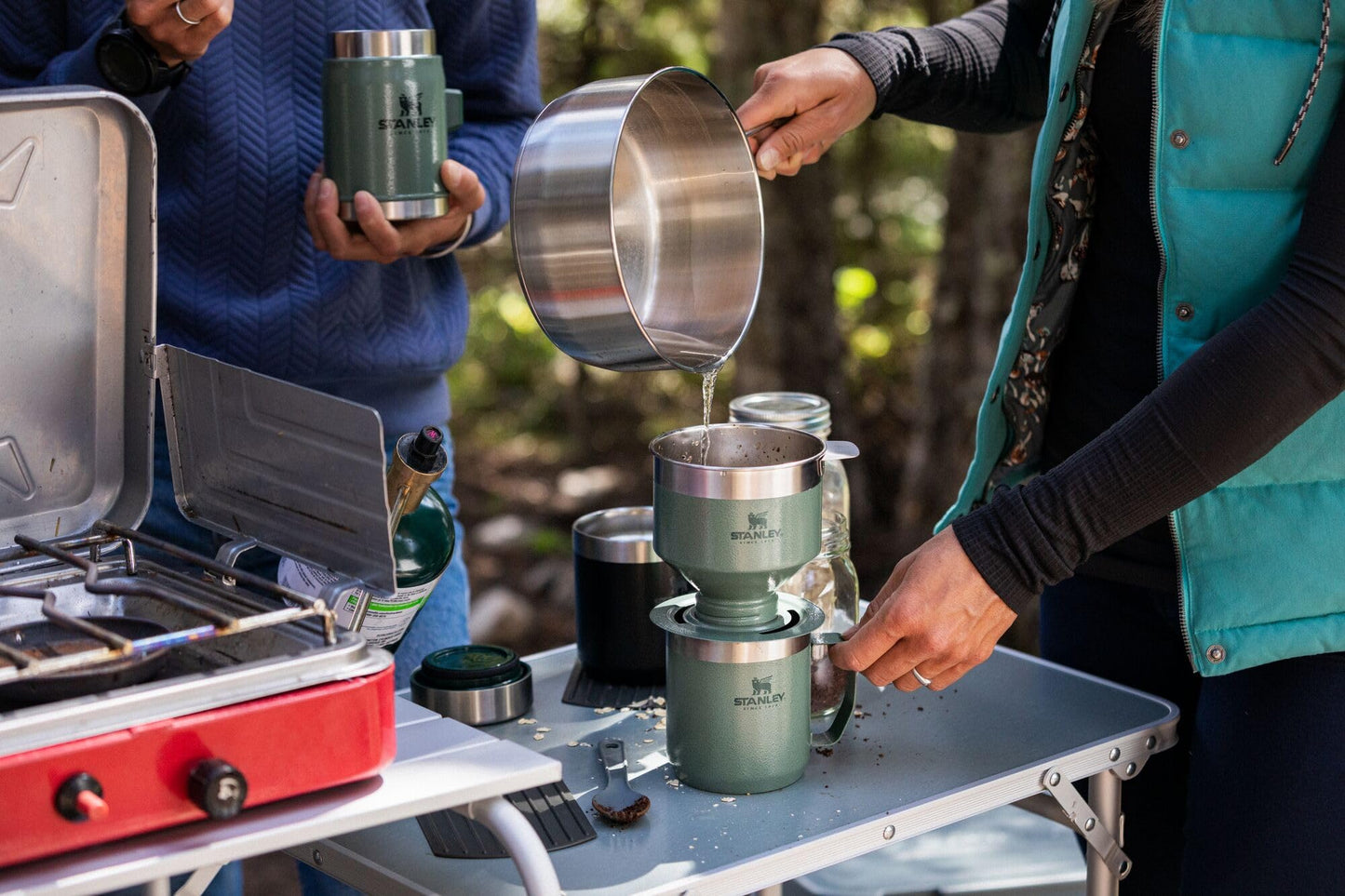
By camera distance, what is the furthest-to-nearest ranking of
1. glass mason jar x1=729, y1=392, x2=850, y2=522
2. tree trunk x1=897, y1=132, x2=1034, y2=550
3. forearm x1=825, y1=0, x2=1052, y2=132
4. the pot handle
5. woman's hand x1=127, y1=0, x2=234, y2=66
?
tree trunk x1=897, y1=132, x2=1034, y2=550, forearm x1=825, y1=0, x2=1052, y2=132, glass mason jar x1=729, y1=392, x2=850, y2=522, the pot handle, woman's hand x1=127, y1=0, x2=234, y2=66

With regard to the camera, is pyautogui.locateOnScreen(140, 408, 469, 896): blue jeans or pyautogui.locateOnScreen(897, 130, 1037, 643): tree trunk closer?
pyautogui.locateOnScreen(140, 408, 469, 896): blue jeans

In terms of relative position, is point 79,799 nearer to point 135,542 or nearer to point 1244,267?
point 135,542

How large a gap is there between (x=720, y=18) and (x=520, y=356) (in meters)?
2.48

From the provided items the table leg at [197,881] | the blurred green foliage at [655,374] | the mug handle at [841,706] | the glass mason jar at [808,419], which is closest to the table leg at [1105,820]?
the mug handle at [841,706]

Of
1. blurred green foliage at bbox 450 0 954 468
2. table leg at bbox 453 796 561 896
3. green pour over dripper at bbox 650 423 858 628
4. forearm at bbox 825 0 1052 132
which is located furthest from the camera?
blurred green foliage at bbox 450 0 954 468

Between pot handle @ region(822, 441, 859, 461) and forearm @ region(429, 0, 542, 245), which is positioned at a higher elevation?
forearm @ region(429, 0, 542, 245)

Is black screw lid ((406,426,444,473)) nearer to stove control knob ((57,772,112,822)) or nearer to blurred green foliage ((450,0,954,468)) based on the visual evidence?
stove control knob ((57,772,112,822))

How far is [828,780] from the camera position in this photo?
1.38m

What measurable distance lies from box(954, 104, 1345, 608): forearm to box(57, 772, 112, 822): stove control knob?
2.53 ft

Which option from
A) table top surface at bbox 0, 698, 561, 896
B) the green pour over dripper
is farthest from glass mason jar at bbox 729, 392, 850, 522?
table top surface at bbox 0, 698, 561, 896

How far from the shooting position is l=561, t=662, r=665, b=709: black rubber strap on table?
158 centimetres

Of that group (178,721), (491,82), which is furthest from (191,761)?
(491,82)

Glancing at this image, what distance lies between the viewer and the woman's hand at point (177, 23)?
140 cm

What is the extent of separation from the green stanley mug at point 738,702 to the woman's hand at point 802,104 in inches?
23.4
